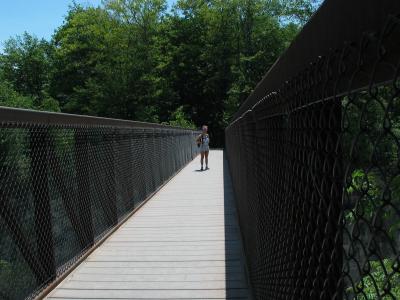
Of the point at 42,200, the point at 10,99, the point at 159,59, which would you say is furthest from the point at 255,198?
the point at 159,59

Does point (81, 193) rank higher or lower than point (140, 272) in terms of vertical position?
higher

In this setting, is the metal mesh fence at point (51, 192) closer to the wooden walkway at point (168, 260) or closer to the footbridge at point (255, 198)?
the footbridge at point (255, 198)

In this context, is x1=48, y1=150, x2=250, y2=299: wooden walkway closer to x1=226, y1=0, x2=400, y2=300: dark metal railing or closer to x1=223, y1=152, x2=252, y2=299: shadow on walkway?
x1=223, y1=152, x2=252, y2=299: shadow on walkway

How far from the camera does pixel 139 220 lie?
838 cm

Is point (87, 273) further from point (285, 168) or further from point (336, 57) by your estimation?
point (336, 57)

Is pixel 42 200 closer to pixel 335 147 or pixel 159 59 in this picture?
pixel 335 147

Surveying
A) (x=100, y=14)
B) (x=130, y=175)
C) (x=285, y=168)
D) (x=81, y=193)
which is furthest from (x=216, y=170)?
(x=100, y=14)

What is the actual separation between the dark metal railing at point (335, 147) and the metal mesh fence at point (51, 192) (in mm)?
2582

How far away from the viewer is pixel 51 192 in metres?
5.16

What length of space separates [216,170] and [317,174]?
52.1 ft

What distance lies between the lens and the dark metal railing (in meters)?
0.91

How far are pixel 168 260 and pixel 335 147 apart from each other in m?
4.77

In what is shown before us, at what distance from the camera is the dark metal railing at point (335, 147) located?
0.91 meters

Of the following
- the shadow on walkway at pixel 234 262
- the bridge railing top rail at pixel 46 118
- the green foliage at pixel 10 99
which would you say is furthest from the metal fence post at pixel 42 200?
the green foliage at pixel 10 99
